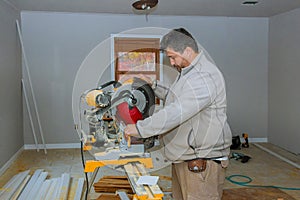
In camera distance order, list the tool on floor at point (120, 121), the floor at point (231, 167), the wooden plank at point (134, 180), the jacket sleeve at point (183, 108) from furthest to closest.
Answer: the floor at point (231, 167), the tool on floor at point (120, 121), the jacket sleeve at point (183, 108), the wooden plank at point (134, 180)

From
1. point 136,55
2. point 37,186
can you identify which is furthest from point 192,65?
point 136,55

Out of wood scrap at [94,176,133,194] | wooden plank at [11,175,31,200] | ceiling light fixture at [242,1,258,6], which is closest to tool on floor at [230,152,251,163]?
wood scrap at [94,176,133,194]

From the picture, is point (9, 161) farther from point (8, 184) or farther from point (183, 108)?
point (183, 108)

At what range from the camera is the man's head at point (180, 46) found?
1561mm

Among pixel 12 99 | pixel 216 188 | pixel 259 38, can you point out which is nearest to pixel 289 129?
pixel 259 38

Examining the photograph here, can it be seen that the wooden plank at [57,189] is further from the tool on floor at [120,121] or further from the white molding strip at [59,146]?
the white molding strip at [59,146]

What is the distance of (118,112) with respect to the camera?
177cm

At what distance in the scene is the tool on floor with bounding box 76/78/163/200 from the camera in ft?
5.60

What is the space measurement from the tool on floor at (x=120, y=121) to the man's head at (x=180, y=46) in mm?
296

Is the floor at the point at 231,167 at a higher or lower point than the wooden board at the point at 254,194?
higher

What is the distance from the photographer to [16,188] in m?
3.27

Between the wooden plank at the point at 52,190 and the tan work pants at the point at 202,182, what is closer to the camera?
the tan work pants at the point at 202,182

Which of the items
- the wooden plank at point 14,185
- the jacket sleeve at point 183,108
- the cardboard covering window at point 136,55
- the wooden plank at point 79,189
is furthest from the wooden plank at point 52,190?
the cardboard covering window at point 136,55

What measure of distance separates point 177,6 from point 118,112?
334 cm
